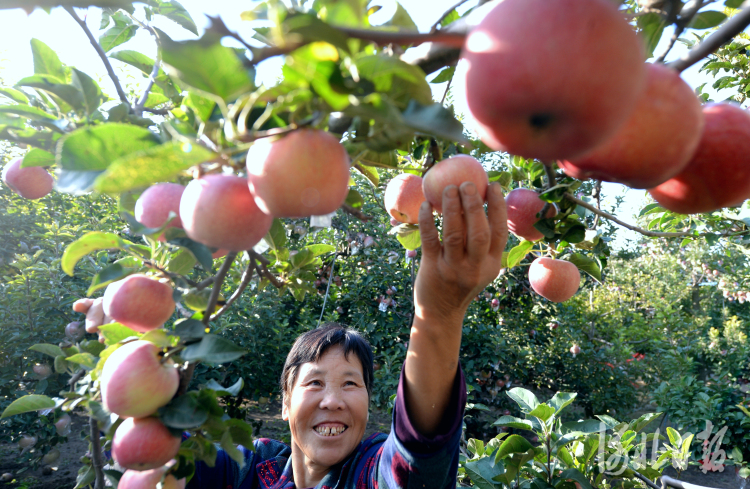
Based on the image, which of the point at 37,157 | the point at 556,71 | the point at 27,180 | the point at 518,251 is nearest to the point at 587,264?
the point at 518,251

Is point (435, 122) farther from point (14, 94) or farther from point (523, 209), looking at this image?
point (14, 94)

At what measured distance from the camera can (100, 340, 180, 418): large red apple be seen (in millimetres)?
705

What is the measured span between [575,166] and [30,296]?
13.2 ft

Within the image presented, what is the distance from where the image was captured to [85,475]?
1.04 m

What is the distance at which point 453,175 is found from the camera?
0.77m

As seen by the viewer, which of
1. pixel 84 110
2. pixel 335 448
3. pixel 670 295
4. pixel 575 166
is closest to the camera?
pixel 575 166

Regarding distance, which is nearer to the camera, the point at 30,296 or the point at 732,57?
the point at 732,57

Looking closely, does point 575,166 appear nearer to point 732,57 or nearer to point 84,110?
point 84,110

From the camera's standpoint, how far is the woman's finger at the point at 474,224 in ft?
2.52

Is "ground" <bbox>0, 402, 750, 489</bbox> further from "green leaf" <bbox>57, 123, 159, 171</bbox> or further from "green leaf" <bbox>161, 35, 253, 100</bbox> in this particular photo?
"green leaf" <bbox>161, 35, 253, 100</bbox>

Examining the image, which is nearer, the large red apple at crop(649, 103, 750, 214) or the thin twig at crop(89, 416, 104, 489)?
the large red apple at crop(649, 103, 750, 214)

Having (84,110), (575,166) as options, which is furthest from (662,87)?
(84,110)

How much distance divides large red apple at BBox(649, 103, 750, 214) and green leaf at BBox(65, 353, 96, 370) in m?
1.05

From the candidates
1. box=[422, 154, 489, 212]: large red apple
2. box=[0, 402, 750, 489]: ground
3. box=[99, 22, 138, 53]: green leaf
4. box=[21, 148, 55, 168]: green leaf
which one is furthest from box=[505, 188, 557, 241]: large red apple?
box=[0, 402, 750, 489]: ground
